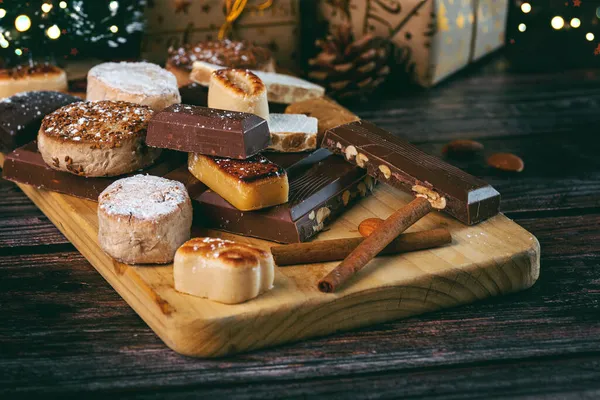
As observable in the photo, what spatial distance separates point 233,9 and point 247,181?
1409mm

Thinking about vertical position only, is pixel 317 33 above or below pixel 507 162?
above

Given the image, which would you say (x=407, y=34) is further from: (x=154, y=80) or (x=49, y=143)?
(x=49, y=143)

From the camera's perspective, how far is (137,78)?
7.70 feet

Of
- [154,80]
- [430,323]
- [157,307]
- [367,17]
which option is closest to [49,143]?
[154,80]

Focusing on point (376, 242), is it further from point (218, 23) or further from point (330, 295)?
point (218, 23)

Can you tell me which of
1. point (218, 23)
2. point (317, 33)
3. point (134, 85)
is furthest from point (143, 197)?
point (317, 33)

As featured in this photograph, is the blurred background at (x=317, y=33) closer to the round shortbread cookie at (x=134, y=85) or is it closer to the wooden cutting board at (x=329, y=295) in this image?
the round shortbread cookie at (x=134, y=85)

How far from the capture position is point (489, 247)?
182cm

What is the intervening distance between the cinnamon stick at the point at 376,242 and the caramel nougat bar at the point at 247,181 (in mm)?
228

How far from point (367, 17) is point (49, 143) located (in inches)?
58.8

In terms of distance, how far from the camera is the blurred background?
2.82 metres

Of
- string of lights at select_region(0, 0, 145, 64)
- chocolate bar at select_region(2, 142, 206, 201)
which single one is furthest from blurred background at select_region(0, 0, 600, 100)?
chocolate bar at select_region(2, 142, 206, 201)

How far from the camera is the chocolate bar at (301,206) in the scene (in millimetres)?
1856

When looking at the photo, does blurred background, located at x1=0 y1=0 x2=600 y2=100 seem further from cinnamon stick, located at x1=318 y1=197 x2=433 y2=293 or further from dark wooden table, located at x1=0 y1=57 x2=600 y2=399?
cinnamon stick, located at x1=318 y1=197 x2=433 y2=293
